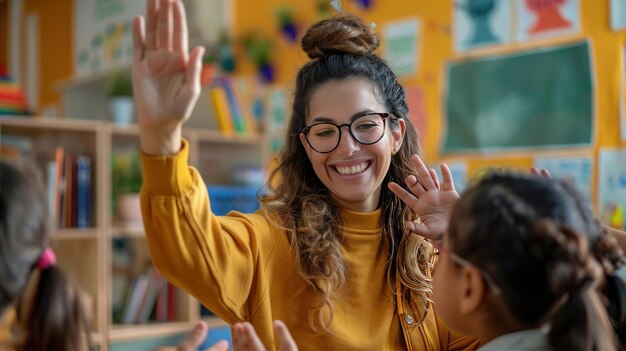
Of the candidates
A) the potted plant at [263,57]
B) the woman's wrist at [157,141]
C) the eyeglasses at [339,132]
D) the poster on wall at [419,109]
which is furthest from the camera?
the potted plant at [263,57]

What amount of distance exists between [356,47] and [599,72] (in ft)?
4.67

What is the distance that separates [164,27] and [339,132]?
1.76ft

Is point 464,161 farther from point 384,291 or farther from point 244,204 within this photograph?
point 384,291

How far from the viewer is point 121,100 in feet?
11.3

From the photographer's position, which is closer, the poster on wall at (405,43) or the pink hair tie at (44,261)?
the pink hair tie at (44,261)

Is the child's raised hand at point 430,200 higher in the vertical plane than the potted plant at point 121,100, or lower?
lower

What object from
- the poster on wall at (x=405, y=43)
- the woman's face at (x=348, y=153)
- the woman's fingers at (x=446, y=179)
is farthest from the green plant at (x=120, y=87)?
the woman's fingers at (x=446, y=179)

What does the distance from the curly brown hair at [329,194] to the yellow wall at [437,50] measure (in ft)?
0.57

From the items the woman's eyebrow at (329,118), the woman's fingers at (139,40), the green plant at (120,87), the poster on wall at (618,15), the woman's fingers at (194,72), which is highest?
the poster on wall at (618,15)

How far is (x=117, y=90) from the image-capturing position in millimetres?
3590

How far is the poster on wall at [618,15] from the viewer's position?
106 inches

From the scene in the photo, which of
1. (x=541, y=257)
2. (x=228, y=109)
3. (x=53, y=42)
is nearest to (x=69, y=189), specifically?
(x=228, y=109)

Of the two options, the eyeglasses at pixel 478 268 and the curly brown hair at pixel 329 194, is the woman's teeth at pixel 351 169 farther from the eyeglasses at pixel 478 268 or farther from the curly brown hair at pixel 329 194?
the eyeglasses at pixel 478 268

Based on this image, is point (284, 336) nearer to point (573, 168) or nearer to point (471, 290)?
point (471, 290)
